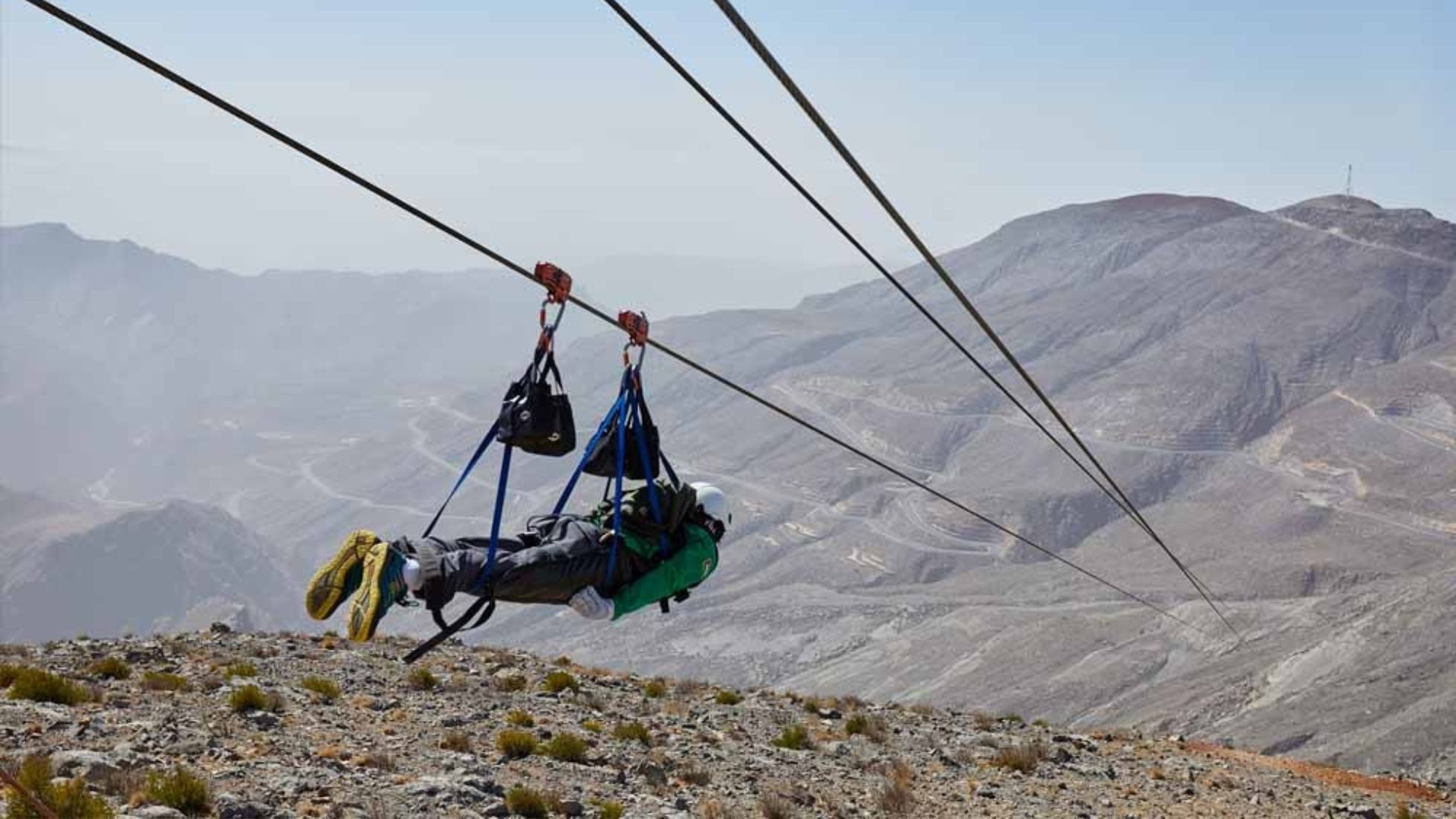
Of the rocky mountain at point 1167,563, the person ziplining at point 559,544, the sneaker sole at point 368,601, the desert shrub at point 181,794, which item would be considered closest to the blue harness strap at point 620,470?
the person ziplining at point 559,544

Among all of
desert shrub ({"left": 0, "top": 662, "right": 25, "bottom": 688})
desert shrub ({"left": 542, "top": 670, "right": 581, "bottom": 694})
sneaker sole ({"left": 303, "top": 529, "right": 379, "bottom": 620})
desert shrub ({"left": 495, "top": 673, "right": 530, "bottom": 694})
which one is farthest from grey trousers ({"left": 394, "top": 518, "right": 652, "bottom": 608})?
desert shrub ({"left": 542, "top": 670, "right": 581, "bottom": 694})

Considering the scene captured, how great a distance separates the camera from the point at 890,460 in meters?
188

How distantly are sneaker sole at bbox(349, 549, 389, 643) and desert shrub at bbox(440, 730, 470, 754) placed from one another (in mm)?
7852

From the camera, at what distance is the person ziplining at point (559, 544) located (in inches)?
354

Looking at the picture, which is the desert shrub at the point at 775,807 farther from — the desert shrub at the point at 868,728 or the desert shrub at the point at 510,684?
the desert shrub at the point at 510,684

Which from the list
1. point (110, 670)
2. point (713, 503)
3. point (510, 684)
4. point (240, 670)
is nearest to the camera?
point (713, 503)

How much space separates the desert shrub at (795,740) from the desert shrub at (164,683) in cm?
903

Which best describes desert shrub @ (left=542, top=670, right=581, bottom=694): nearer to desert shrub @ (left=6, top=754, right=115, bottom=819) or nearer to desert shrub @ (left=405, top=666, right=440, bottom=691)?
desert shrub @ (left=405, top=666, right=440, bottom=691)

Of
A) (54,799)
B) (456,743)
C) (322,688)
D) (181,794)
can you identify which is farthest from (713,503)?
(322,688)

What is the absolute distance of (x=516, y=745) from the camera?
1642 cm

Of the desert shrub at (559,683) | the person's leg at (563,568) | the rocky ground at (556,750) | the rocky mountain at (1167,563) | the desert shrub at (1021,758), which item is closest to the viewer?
the person's leg at (563,568)

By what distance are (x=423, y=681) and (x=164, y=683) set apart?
4.26 meters

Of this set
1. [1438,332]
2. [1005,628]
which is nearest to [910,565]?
[1005,628]

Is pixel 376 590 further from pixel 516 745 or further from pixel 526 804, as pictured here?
pixel 516 745
